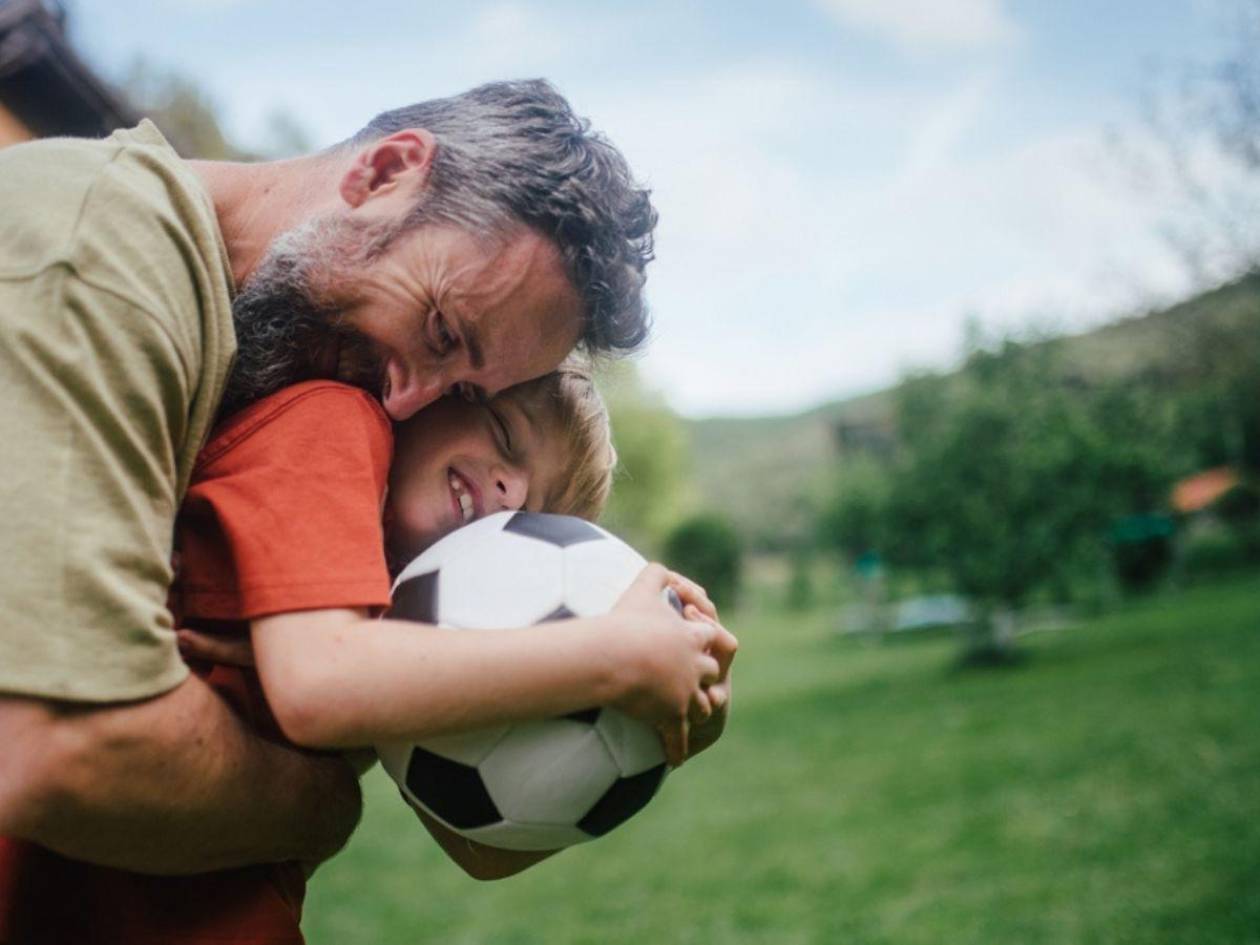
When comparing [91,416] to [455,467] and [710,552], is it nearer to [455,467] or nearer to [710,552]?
[455,467]

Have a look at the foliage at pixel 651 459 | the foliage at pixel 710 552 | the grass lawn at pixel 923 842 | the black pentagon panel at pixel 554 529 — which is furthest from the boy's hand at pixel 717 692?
the foliage at pixel 710 552

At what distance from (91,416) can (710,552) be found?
144 feet

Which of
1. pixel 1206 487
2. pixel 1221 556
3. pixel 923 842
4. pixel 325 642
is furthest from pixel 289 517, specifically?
pixel 1206 487

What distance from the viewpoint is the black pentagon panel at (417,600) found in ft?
6.04

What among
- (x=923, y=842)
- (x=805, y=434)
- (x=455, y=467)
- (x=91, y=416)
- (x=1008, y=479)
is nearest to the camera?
(x=91, y=416)


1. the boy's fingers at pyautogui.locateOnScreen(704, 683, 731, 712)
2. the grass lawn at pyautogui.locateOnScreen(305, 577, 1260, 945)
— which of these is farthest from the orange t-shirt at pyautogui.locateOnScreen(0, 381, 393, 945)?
the grass lawn at pyautogui.locateOnScreen(305, 577, 1260, 945)

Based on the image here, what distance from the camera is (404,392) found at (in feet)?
6.36

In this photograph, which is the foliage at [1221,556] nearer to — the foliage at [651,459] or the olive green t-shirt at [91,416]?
the foliage at [651,459]

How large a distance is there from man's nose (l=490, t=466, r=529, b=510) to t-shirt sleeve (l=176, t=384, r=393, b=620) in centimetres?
43

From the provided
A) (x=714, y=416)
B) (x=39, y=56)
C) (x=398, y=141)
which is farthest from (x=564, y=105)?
(x=714, y=416)

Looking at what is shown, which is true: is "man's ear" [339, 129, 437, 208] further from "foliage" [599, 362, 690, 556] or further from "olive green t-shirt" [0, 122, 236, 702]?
"foliage" [599, 362, 690, 556]

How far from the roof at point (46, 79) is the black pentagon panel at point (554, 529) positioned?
18.9ft

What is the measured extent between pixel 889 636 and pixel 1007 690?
46.9 feet

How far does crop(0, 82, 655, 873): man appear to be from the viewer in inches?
53.9
